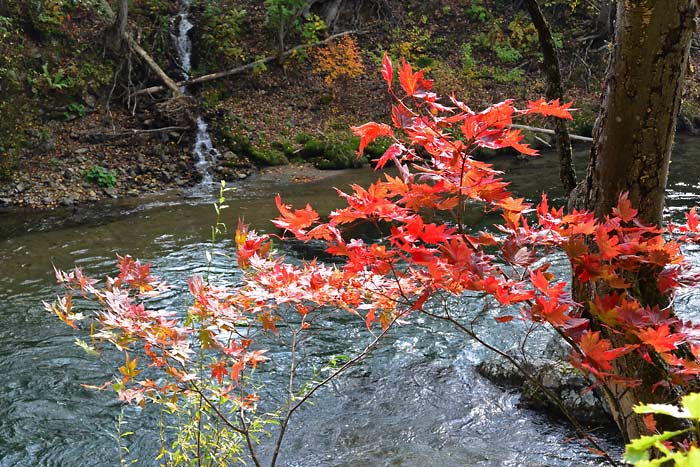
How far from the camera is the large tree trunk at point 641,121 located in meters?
1.72

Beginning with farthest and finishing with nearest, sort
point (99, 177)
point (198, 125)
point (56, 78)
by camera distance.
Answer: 1. point (198, 125)
2. point (56, 78)
3. point (99, 177)

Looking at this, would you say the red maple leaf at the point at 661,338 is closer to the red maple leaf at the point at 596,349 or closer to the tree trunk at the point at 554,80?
the red maple leaf at the point at 596,349

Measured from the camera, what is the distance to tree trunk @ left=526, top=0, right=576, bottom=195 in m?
2.19

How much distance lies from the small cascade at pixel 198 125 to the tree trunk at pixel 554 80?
9723 mm

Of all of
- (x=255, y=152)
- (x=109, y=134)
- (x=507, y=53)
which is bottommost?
(x=255, y=152)

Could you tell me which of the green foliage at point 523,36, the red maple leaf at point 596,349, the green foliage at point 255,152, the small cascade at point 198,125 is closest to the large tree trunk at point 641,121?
the red maple leaf at point 596,349

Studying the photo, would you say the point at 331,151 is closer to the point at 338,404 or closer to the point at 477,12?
the point at 477,12

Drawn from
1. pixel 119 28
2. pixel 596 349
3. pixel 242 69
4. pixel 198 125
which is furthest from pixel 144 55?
pixel 596 349

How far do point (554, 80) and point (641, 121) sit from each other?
1.88ft

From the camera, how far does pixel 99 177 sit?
35.0 feet

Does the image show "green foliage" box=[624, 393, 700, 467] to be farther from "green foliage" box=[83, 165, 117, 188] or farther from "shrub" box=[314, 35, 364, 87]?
"shrub" box=[314, 35, 364, 87]

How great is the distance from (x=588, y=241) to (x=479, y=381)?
111 inches

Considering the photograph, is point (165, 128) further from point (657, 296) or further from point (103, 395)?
point (657, 296)

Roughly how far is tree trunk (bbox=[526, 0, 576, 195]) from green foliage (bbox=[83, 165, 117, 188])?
32.2 ft
